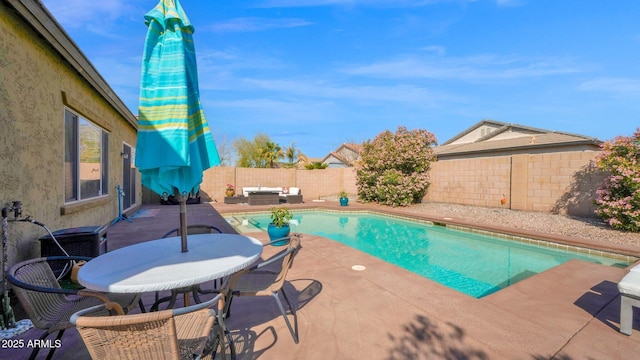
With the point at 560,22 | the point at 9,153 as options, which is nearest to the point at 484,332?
the point at 9,153

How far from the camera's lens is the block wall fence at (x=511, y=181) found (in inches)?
343

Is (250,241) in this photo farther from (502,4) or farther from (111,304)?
(502,4)

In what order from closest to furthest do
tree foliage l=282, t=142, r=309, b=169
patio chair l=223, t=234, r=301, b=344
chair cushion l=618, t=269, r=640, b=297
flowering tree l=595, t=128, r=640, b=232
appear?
patio chair l=223, t=234, r=301, b=344 → chair cushion l=618, t=269, r=640, b=297 → flowering tree l=595, t=128, r=640, b=232 → tree foliage l=282, t=142, r=309, b=169

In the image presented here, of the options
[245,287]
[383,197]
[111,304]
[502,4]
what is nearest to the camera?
[111,304]

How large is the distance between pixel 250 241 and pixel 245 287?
40 cm

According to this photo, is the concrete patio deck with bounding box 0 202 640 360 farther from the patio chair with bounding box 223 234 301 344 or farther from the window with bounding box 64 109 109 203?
the window with bounding box 64 109 109 203

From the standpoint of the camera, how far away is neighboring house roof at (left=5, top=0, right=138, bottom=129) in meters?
2.99

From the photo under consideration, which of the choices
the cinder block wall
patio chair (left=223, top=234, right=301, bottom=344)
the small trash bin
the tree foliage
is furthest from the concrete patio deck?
the tree foliage

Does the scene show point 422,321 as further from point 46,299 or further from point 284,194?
point 284,194

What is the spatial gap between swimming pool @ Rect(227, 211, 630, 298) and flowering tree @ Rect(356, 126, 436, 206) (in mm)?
2602

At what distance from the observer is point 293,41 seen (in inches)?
547

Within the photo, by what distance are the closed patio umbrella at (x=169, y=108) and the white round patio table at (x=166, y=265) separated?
1.57ft

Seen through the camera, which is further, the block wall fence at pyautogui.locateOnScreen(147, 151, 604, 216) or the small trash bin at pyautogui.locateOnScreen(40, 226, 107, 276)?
the block wall fence at pyautogui.locateOnScreen(147, 151, 604, 216)

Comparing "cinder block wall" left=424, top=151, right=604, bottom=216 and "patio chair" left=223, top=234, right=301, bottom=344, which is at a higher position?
Answer: "cinder block wall" left=424, top=151, right=604, bottom=216
